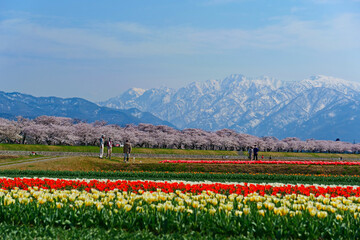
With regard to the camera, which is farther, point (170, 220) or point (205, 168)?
point (205, 168)

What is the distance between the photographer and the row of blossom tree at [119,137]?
3600 inches

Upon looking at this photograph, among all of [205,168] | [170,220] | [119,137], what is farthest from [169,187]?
[119,137]

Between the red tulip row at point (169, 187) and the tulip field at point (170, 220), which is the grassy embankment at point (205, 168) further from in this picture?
the tulip field at point (170, 220)

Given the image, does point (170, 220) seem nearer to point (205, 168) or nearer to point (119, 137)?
point (205, 168)

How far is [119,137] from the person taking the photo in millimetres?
109750

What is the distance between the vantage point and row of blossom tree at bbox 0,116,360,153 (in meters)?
91.4

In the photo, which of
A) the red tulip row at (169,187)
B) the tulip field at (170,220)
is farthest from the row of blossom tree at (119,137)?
the tulip field at (170,220)

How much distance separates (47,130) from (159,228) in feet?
288

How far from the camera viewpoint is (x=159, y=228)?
9.09 m

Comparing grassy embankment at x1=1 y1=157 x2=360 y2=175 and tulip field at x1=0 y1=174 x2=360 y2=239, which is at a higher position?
tulip field at x1=0 y1=174 x2=360 y2=239

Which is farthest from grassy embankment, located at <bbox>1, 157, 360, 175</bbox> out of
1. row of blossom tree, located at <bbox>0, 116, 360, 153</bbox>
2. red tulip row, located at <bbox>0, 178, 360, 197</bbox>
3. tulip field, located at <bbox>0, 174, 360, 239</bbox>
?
row of blossom tree, located at <bbox>0, 116, 360, 153</bbox>

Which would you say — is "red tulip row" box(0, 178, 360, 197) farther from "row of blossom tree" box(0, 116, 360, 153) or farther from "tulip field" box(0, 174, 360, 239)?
"row of blossom tree" box(0, 116, 360, 153)

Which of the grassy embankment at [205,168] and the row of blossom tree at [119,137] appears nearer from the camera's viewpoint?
the grassy embankment at [205,168]

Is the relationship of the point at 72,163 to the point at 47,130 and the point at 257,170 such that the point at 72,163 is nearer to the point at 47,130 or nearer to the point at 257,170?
the point at 257,170
